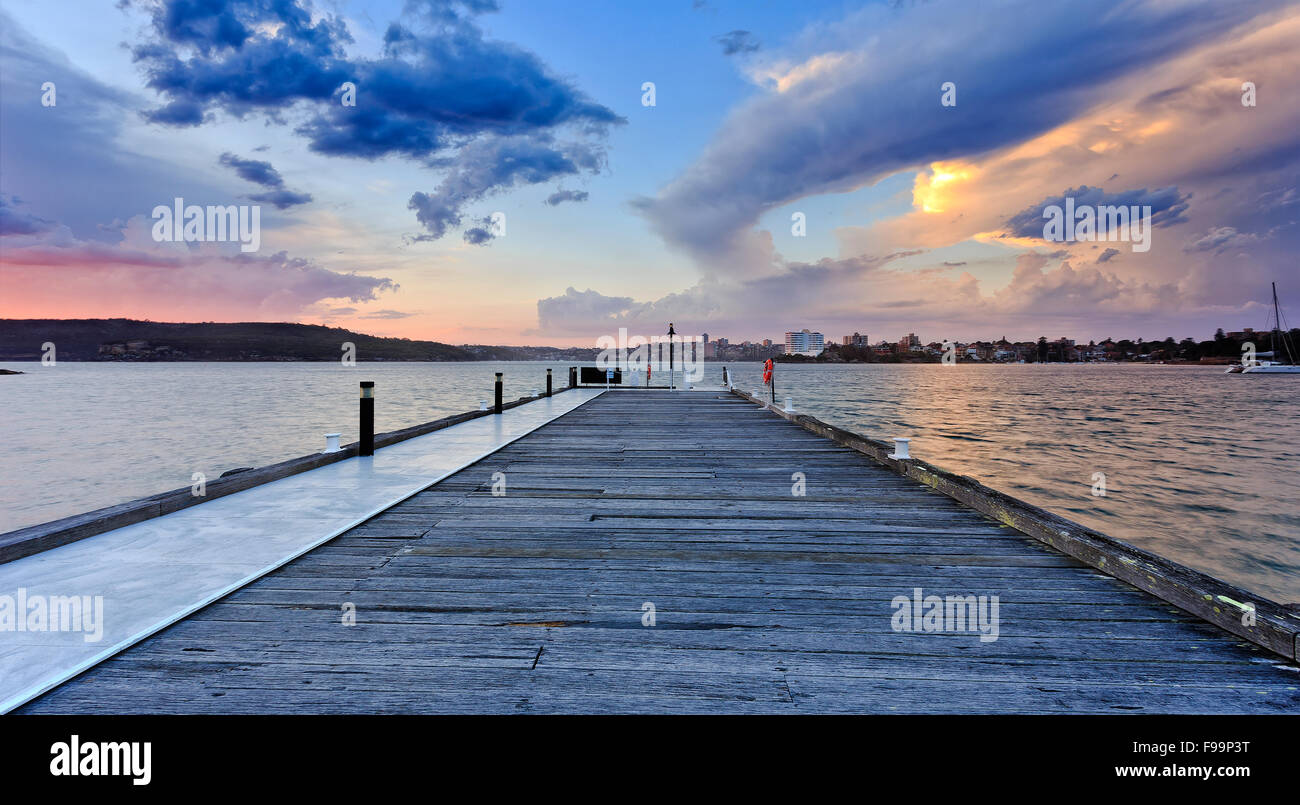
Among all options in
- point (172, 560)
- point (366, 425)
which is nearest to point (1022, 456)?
point (366, 425)

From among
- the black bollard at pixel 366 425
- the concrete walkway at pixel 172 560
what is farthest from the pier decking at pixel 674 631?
the black bollard at pixel 366 425

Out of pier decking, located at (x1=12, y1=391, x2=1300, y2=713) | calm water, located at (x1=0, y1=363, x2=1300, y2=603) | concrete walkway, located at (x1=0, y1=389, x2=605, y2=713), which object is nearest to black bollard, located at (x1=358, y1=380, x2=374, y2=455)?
concrete walkway, located at (x1=0, y1=389, x2=605, y2=713)

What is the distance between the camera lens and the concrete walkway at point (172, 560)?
8.79ft

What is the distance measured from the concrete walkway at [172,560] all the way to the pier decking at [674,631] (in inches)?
6.2

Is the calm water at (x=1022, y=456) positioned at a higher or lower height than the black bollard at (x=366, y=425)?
lower

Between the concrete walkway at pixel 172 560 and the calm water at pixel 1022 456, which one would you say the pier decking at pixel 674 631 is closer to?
the concrete walkway at pixel 172 560

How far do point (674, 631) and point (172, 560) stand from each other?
3.52m

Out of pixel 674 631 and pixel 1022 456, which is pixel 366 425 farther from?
pixel 1022 456

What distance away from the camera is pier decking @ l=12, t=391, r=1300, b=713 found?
2.36 metres

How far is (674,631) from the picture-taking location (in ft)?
9.77

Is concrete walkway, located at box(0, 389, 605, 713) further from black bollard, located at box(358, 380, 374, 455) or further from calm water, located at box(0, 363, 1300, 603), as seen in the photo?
calm water, located at box(0, 363, 1300, 603)

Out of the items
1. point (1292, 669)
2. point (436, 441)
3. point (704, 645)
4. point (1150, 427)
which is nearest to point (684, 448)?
point (436, 441)

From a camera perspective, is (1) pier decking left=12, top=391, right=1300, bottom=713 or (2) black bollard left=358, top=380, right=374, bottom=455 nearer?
(1) pier decking left=12, top=391, right=1300, bottom=713

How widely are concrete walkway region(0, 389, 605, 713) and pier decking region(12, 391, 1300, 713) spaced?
0.52 ft
